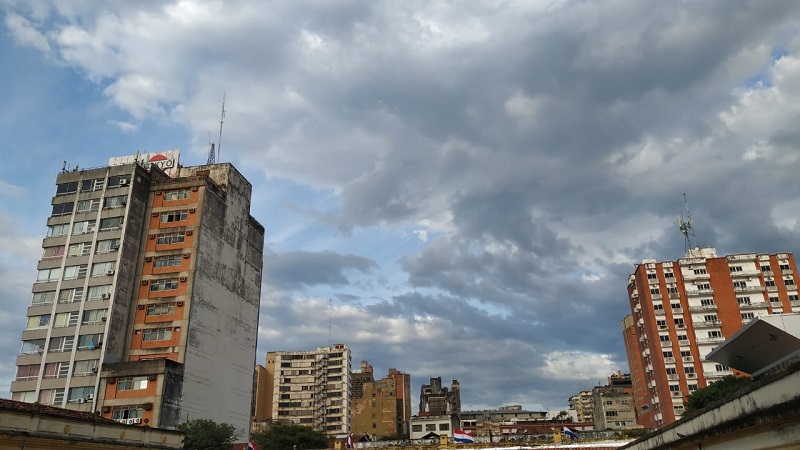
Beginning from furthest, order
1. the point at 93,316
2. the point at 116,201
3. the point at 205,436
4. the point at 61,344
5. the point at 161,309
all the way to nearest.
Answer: the point at 116,201 → the point at 161,309 → the point at 93,316 → the point at 61,344 → the point at 205,436

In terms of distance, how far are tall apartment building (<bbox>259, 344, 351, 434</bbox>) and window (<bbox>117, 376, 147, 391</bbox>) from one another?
8534 centimetres

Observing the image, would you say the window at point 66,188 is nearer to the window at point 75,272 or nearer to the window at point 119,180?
the window at point 119,180

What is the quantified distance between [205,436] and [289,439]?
2710 centimetres

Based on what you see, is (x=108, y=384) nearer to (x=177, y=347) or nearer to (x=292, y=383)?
(x=177, y=347)

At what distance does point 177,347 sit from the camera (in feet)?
205

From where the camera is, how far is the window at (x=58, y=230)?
6897 cm

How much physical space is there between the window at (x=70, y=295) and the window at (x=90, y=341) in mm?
4660

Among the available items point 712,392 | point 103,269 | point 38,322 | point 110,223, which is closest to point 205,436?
point 103,269

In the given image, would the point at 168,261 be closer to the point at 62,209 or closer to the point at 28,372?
the point at 62,209

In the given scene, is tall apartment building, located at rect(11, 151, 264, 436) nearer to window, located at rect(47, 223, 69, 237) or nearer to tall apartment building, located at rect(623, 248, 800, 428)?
window, located at rect(47, 223, 69, 237)

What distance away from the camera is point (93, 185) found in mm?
70000

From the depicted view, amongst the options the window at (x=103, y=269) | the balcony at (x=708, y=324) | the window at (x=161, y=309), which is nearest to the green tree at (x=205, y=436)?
the window at (x=161, y=309)

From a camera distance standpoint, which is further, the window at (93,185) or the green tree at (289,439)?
the green tree at (289,439)

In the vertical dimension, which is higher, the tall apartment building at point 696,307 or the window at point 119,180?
the window at point 119,180
